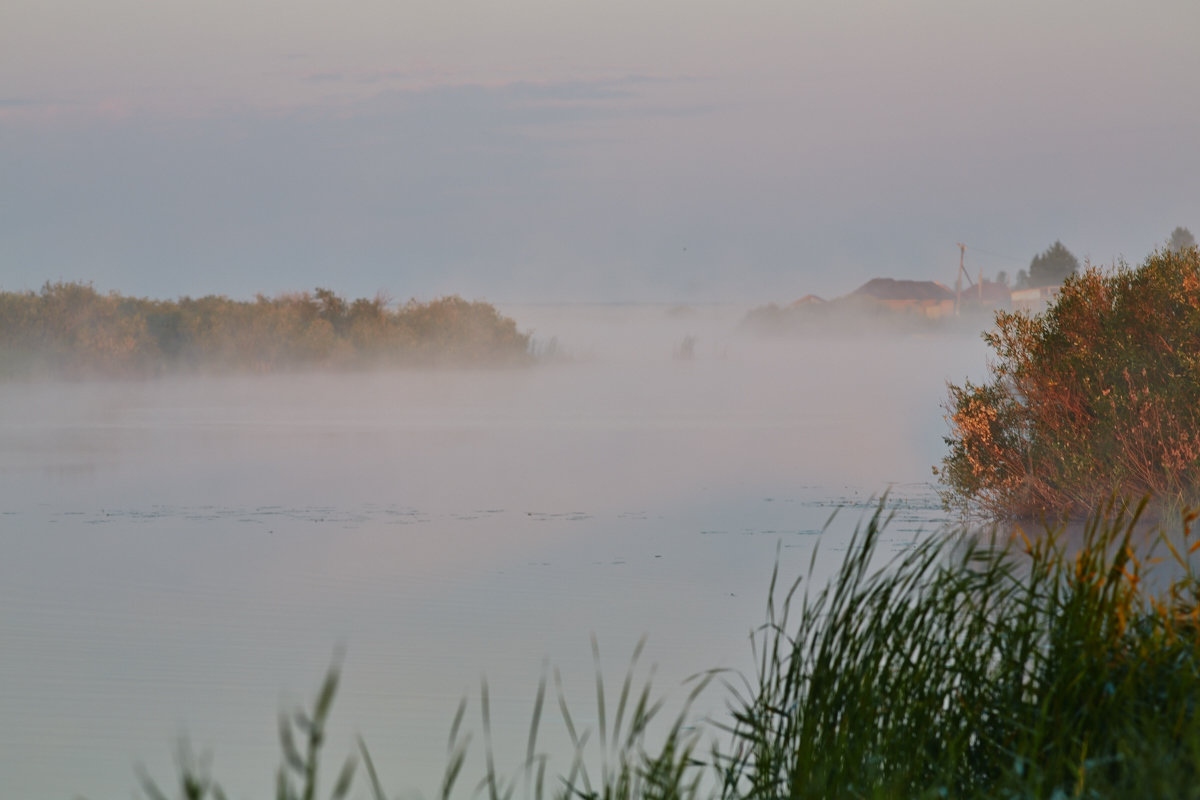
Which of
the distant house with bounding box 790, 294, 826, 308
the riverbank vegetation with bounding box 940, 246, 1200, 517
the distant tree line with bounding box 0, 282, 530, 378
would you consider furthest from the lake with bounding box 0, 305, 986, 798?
the distant house with bounding box 790, 294, 826, 308

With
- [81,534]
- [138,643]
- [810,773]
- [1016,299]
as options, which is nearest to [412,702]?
[138,643]

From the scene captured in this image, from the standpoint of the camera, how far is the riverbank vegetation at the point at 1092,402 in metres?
9.37

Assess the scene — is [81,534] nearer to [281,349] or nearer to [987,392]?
[987,392]

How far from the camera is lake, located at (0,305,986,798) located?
20.1 feet

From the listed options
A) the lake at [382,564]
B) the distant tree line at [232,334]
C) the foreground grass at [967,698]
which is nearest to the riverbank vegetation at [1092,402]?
the lake at [382,564]

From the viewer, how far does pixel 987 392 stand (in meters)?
10.3

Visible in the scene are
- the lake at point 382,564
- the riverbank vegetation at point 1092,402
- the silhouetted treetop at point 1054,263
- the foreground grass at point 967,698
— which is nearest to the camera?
the foreground grass at point 967,698

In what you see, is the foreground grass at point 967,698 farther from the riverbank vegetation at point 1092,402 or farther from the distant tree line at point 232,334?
the distant tree line at point 232,334

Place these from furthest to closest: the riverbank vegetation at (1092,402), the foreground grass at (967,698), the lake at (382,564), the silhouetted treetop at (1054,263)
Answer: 1. the silhouetted treetop at (1054,263)
2. the riverbank vegetation at (1092,402)
3. the lake at (382,564)
4. the foreground grass at (967,698)

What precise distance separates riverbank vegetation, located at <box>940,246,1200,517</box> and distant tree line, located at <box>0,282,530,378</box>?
34274 mm

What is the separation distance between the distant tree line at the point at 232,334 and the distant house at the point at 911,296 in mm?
45125

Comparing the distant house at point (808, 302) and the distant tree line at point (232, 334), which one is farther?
the distant house at point (808, 302)

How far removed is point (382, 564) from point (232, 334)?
35.0 metres

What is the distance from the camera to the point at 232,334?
43.5 metres
